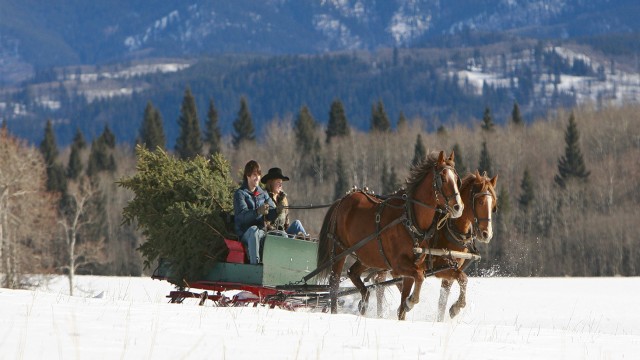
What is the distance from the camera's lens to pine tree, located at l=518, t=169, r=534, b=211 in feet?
326

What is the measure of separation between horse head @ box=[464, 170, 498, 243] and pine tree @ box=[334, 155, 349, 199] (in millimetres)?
95715

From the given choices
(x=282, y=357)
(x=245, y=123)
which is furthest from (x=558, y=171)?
(x=282, y=357)

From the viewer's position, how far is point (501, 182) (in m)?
106

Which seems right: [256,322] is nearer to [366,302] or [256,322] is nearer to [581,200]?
[366,302]

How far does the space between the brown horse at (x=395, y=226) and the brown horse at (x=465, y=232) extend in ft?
0.89

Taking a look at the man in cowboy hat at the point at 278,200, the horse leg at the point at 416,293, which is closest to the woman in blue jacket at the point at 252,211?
the man in cowboy hat at the point at 278,200

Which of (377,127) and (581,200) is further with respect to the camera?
(377,127)

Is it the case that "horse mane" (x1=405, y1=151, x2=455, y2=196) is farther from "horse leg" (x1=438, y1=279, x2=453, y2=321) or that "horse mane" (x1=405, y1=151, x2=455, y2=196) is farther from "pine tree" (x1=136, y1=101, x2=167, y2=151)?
"pine tree" (x1=136, y1=101, x2=167, y2=151)

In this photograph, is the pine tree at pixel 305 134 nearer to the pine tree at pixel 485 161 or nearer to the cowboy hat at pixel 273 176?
the pine tree at pixel 485 161

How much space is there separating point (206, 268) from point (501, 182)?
300 ft

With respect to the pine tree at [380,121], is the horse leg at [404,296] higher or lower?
higher

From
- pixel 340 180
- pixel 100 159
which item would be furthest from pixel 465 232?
pixel 100 159

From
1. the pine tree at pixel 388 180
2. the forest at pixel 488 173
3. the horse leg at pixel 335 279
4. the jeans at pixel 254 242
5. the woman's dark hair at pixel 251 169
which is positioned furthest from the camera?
the pine tree at pixel 388 180

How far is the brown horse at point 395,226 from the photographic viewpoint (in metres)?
14.1
